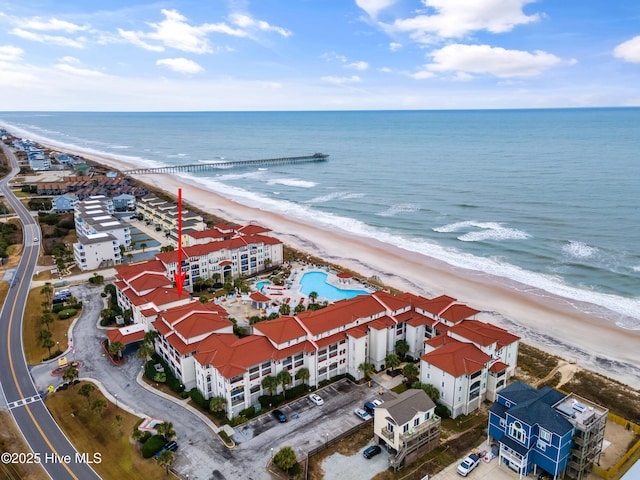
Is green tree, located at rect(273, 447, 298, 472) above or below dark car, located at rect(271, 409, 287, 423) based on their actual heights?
above

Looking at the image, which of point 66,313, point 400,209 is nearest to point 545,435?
point 66,313

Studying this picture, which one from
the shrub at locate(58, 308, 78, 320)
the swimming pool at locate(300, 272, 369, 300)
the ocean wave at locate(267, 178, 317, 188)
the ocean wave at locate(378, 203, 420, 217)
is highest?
the ocean wave at locate(267, 178, 317, 188)

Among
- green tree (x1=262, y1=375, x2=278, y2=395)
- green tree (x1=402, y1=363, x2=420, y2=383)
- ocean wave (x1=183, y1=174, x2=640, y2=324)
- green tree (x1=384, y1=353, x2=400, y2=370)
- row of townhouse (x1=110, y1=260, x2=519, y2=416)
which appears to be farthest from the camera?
ocean wave (x1=183, y1=174, x2=640, y2=324)

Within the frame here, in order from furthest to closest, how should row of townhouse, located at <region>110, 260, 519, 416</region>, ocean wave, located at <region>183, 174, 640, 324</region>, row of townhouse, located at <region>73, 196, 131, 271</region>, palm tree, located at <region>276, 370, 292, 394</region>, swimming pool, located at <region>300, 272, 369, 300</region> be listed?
1. row of townhouse, located at <region>73, 196, 131, 271</region>
2. swimming pool, located at <region>300, 272, 369, 300</region>
3. ocean wave, located at <region>183, 174, 640, 324</region>
4. palm tree, located at <region>276, 370, 292, 394</region>
5. row of townhouse, located at <region>110, 260, 519, 416</region>

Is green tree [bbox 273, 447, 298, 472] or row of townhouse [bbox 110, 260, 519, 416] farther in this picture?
row of townhouse [bbox 110, 260, 519, 416]

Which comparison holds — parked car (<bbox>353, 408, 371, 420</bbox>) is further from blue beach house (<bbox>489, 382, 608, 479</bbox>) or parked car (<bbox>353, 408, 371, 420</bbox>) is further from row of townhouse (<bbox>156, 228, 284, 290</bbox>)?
row of townhouse (<bbox>156, 228, 284, 290</bbox>)

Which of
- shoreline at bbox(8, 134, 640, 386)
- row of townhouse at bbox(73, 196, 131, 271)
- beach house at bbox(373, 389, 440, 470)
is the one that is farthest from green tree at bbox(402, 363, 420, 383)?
row of townhouse at bbox(73, 196, 131, 271)
